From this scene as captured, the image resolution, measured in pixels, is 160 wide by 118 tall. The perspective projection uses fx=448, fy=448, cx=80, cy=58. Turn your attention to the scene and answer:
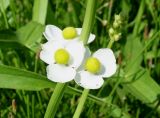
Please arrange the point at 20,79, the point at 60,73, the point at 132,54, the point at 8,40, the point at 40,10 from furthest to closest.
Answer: the point at 132,54, the point at 40,10, the point at 8,40, the point at 20,79, the point at 60,73

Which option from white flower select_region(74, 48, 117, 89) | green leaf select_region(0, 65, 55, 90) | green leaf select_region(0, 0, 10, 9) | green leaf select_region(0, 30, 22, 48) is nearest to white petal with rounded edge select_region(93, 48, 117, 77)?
white flower select_region(74, 48, 117, 89)

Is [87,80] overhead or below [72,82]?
overhead

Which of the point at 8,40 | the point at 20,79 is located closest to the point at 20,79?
the point at 20,79

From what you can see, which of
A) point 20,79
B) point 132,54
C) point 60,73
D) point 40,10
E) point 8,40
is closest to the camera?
point 60,73

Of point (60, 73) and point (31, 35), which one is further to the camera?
point (31, 35)

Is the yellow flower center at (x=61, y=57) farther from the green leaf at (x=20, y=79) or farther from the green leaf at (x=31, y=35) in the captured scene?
the green leaf at (x=31, y=35)

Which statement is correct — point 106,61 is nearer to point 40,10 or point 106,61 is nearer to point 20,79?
point 20,79

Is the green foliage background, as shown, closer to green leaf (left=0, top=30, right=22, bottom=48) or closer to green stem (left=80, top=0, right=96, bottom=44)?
green leaf (left=0, top=30, right=22, bottom=48)
